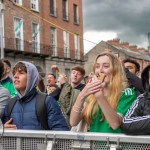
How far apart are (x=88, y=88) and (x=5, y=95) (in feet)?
4.15

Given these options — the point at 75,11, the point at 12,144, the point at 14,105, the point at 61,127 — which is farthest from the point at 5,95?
the point at 75,11

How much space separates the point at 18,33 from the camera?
33.0 m

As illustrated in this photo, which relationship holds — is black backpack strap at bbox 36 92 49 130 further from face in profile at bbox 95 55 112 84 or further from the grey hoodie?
face in profile at bbox 95 55 112 84

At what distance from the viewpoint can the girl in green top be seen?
2.95m

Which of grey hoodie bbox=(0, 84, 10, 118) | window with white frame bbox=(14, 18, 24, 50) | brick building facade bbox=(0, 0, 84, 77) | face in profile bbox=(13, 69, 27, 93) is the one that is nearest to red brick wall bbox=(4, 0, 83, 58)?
brick building facade bbox=(0, 0, 84, 77)

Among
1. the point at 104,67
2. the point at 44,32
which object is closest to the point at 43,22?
the point at 44,32

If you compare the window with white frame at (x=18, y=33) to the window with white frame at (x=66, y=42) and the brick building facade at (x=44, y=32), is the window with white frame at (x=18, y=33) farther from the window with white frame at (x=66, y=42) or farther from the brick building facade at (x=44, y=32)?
the window with white frame at (x=66, y=42)

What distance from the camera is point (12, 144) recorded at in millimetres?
2809

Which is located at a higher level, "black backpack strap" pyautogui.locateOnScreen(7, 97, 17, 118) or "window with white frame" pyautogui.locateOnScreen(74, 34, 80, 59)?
"window with white frame" pyautogui.locateOnScreen(74, 34, 80, 59)

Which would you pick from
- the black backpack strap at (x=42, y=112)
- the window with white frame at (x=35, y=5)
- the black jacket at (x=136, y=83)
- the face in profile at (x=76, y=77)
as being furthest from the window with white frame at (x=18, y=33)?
the black backpack strap at (x=42, y=112)

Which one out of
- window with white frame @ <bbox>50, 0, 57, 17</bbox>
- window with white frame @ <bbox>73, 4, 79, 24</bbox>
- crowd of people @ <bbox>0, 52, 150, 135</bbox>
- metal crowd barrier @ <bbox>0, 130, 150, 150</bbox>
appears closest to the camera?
metal crowd barrier @ <bbox>0, 130, 150, 150</bbox>

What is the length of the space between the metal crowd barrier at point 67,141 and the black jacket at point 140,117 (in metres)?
0.11

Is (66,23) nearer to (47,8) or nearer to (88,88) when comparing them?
(47,8)

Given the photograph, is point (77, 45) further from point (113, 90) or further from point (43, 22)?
point (113, 90)
